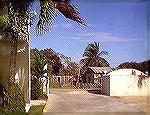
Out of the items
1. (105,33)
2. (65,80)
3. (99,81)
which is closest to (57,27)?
(105,33)

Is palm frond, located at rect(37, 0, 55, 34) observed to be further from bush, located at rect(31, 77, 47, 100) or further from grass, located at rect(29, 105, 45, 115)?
bush, located at rect(31, 77, 47, 100)

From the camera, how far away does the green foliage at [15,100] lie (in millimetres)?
9188

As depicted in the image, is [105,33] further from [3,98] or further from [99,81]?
[99,81]

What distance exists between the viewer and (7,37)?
373 inches

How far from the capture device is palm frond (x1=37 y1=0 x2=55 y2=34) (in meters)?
7.97

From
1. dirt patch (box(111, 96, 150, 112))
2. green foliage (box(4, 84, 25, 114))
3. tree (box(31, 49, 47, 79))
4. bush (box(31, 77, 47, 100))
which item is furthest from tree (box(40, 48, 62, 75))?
green foliage (box(4, 84, 25, 114))

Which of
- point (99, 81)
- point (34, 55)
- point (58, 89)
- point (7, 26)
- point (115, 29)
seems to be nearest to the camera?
point (7, 26)

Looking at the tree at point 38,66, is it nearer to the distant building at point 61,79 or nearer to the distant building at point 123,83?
the distant building at point 61,79

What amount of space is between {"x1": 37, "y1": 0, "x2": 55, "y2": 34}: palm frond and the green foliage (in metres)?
2.13

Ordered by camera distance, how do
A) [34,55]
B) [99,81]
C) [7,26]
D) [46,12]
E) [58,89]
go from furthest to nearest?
[99,81] → [58,89] → [34,55] → [7,26] → [46,12]

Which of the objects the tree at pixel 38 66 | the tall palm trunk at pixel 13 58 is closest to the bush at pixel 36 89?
the tree at pixel 38 66

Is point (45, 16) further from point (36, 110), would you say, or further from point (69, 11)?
point (36, 110)

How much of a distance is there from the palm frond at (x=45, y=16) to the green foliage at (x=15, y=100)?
7.00 feet

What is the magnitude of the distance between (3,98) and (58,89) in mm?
8988
